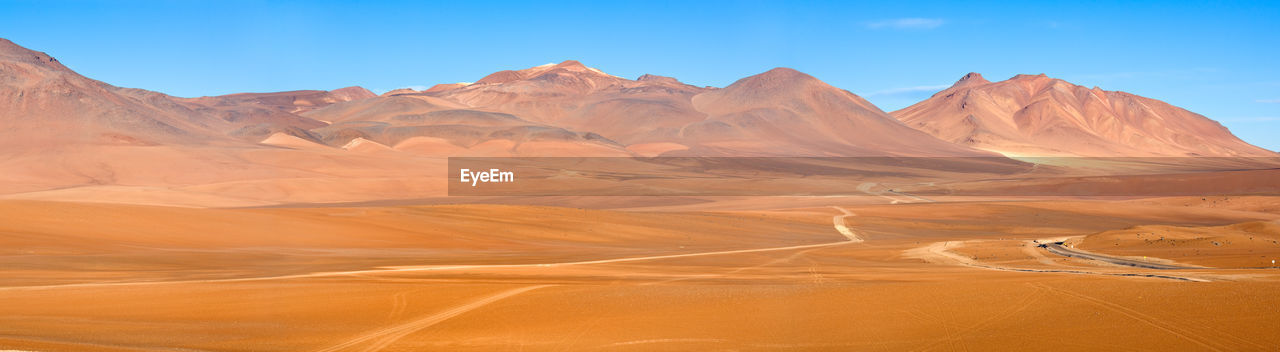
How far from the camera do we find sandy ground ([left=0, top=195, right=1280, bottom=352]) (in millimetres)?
9078

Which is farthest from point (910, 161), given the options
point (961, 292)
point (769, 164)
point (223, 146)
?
point (961, 292)

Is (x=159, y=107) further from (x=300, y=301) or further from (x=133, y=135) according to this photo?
(x=300, y=301)

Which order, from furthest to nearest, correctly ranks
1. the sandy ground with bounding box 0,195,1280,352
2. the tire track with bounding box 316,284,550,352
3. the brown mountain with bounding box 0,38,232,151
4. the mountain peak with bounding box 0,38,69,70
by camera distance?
the mountain peak with bounding box 0,38,69,70 < the brown mountain with bounding box 0,38,232,151 < the tire track with bounding box 316,284,550,352 < the sandy ground with bounding box 0,195,1280,352

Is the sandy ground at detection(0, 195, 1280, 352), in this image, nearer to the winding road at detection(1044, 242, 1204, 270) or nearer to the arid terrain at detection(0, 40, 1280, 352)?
the arid terrain at detection(0, 40, 1280, 352)

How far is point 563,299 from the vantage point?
1186cm

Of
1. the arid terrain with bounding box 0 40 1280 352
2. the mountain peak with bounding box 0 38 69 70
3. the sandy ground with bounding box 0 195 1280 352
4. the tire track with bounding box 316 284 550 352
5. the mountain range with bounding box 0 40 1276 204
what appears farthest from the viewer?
the mountain peak with bounding box 0 38 69 70

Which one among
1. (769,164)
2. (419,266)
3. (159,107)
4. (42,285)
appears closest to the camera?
(42,285)

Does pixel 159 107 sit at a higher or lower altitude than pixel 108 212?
higher

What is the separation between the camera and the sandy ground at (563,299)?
9078 mm

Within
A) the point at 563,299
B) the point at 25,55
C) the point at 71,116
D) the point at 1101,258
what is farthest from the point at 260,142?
the point at 563,299

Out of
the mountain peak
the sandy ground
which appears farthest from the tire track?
the mountain peak

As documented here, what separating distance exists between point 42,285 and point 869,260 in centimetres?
1606

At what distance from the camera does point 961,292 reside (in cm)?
1109

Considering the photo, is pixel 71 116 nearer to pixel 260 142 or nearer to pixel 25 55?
pixel 260 142
